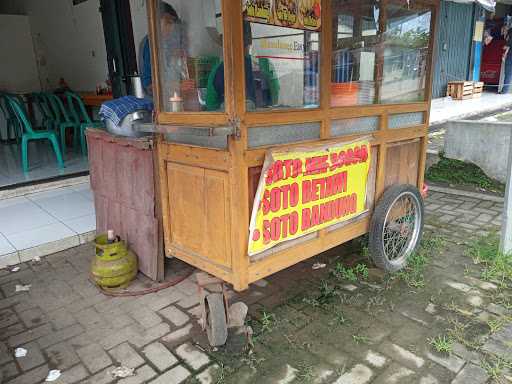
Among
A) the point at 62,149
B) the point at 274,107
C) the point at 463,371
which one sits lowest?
the point at 463,371

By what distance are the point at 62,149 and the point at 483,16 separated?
1303 centimetres

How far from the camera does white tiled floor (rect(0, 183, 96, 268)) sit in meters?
3.81

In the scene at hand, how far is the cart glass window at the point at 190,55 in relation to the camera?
2.29m

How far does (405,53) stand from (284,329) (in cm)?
232

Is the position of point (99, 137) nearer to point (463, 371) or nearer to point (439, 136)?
point (463, 371)

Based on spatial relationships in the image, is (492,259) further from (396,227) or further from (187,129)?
(187,129)

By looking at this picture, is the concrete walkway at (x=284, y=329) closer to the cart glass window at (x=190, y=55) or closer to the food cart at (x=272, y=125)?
the food cart at (x=272, y=125)

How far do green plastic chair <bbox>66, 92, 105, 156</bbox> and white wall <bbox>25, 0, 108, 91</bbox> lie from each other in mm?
1046

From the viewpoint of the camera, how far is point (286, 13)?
2340 millimetres

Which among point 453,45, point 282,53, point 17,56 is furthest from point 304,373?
point 453,45

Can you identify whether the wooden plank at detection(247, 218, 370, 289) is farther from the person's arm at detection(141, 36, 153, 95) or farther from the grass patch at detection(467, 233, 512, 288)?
the person's arm at detection(141, 36, 153, 95)

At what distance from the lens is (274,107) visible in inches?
95.3

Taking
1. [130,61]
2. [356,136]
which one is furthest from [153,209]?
[130,61]

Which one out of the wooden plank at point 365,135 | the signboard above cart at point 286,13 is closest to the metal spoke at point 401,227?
the wooden plank at point 365,135
